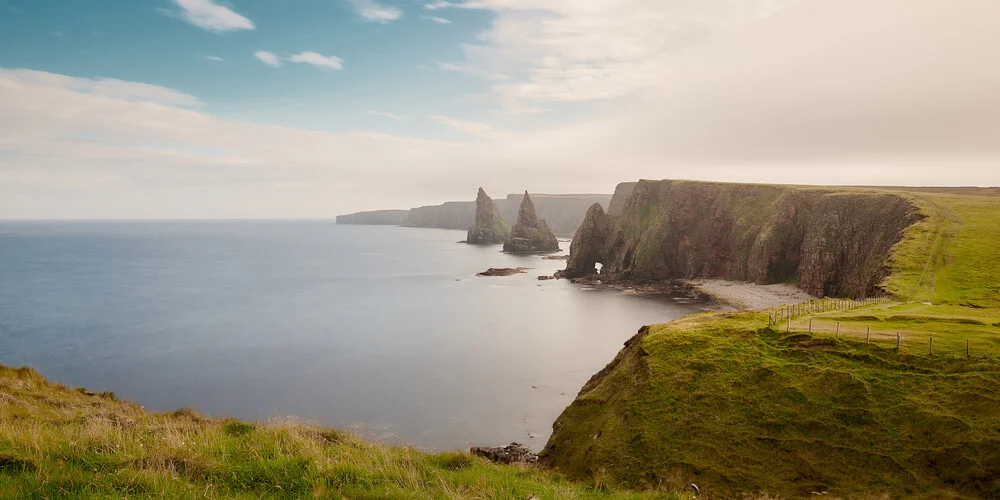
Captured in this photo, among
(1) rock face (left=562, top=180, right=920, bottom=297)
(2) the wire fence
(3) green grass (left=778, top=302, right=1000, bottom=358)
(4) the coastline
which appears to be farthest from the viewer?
(4) the coastline

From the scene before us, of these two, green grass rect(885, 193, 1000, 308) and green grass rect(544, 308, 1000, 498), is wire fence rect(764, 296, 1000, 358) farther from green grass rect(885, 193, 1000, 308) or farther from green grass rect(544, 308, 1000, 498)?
green grass rect(885, 193, 1000, 308)

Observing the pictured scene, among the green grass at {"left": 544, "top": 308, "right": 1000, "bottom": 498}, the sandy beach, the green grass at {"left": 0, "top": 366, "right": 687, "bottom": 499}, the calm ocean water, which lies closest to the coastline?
the sandy beach

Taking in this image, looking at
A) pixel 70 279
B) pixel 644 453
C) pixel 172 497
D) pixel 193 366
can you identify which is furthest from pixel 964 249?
pixel 70 279

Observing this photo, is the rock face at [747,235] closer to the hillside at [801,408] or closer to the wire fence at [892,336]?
the wire fence at [892,336]

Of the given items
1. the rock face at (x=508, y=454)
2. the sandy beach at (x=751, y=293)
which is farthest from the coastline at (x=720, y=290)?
the rock face at (x=508, y=454)

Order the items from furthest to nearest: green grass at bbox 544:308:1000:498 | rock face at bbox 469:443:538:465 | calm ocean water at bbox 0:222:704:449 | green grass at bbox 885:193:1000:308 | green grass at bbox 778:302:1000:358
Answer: green grass at bbox 885:193:1000:308
calm ocean water at bbox 0:222:704:449
rock face at bbox 469:443:538:465
green grass at bbox 778:302:1000:358
green grass at bbox 544:308:1000:498

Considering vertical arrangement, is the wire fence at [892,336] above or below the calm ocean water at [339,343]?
above

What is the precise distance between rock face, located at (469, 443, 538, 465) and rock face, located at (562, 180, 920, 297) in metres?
53.4

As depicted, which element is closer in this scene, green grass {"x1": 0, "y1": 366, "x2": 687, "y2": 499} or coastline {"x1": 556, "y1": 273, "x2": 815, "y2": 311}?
green grass {"x1": 0, "y1": 366, "x2": 687, "y2": 499}

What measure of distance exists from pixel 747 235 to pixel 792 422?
95758mm

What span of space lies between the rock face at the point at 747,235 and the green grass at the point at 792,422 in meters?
46.7

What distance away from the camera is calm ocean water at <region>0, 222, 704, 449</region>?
40031mm

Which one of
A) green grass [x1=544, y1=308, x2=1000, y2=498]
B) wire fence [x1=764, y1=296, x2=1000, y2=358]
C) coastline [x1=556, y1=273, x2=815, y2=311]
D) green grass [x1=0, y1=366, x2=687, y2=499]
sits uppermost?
green grass [x1=0, y1=366, x2=687, y2=499]

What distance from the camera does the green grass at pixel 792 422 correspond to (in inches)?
718
